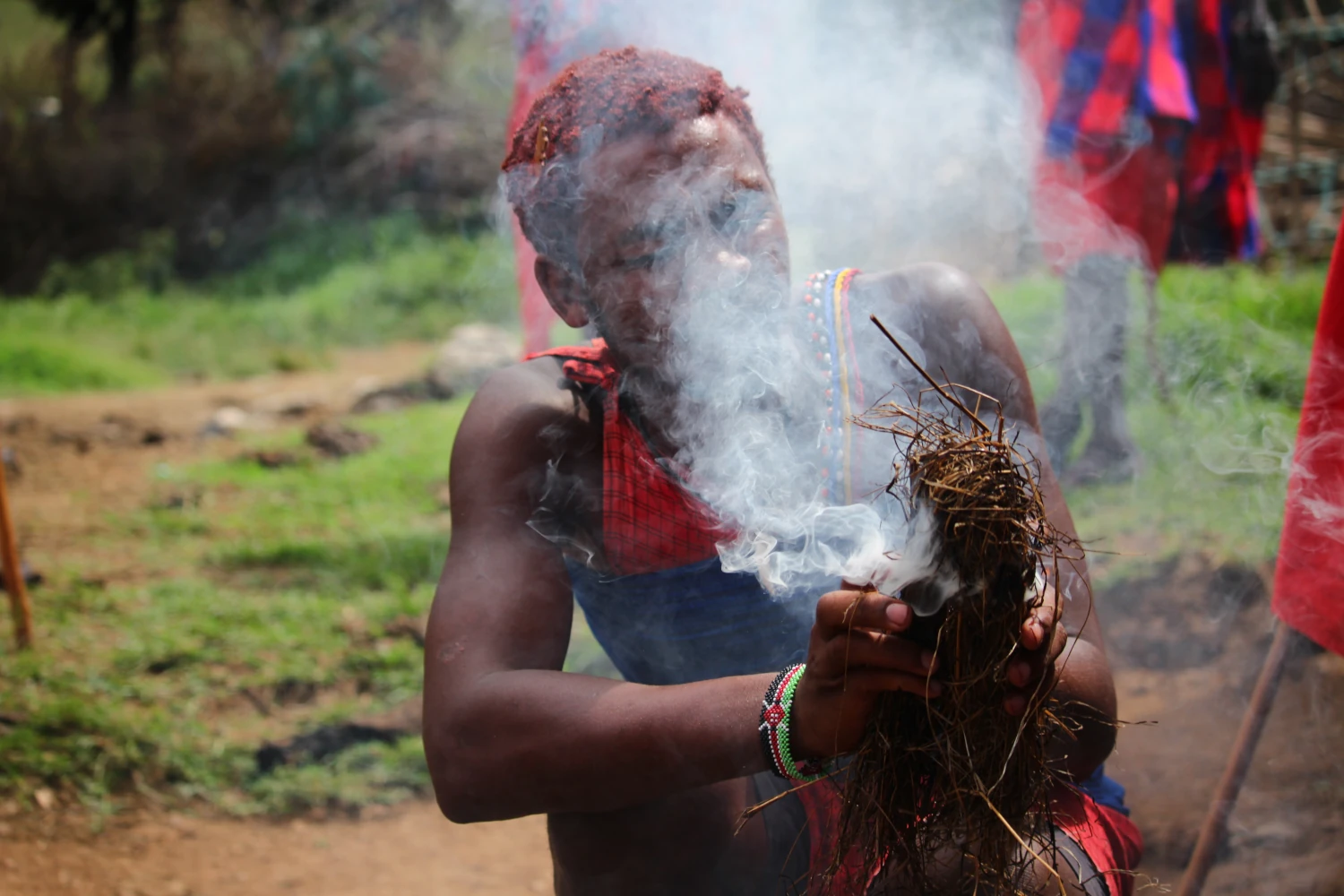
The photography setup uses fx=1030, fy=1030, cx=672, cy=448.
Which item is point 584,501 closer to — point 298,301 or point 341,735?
point 341,735

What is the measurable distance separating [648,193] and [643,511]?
619 mm

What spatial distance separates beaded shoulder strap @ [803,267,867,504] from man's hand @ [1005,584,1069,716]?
0.58m

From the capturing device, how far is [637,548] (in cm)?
207

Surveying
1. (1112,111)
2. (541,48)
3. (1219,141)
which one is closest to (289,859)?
(541,48)

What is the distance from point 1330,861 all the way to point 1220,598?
1.45 metres

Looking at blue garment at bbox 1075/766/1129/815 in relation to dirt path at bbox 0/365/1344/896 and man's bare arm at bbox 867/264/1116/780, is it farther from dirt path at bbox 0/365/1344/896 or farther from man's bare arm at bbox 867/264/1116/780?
A: dirt path at bbox 0/365/1344/896

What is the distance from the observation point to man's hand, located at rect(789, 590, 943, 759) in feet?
4.66

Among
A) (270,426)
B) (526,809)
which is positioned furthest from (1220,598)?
(270,426)

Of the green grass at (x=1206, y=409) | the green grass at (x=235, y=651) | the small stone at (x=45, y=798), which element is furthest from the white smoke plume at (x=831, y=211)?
the small stone at (x=45, y=798)

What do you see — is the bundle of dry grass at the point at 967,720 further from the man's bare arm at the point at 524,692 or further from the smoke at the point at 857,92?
the smoke at the point at 857,92

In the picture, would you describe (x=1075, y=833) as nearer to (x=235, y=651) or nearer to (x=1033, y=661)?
(x=1033, y=661)

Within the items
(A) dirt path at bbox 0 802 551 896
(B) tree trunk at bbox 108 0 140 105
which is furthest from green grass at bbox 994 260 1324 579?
(B) tree trunk at bbox 108 0 140 105

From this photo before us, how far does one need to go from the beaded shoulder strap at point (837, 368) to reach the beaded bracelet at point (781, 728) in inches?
20.7

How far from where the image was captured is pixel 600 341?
2.27m
